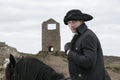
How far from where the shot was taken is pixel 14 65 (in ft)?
18.2

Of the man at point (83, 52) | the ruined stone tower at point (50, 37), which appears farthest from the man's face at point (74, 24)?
the ruined stone tower at point (50, 37)

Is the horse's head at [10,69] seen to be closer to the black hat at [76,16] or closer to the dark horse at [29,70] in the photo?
the dark horse at [29,70]

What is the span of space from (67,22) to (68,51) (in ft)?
1.11

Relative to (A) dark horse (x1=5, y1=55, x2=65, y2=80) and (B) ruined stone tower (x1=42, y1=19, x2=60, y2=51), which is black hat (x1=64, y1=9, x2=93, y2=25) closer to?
(A) dark horse (x1=5, y1=55, x2=65, y2=80)

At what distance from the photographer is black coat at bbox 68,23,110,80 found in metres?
5.63

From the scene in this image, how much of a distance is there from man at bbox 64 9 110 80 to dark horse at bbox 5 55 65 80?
344 mm

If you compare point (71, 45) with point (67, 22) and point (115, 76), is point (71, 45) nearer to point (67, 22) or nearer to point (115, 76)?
point (67, 22)

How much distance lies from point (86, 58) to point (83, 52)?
13 cm

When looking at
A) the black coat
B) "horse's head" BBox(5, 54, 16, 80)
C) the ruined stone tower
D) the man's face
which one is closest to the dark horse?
"horse's head" BBox(5, 54, 16, 80)

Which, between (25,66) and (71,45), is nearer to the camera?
(25,66)

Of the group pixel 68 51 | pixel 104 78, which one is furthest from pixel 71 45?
pixel 104 78

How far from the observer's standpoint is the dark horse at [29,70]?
5.36m

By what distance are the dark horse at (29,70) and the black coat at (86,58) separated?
1.10ft

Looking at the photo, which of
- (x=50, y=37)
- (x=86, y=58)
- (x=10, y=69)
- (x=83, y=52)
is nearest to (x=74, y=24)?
(x=83, y=52)
